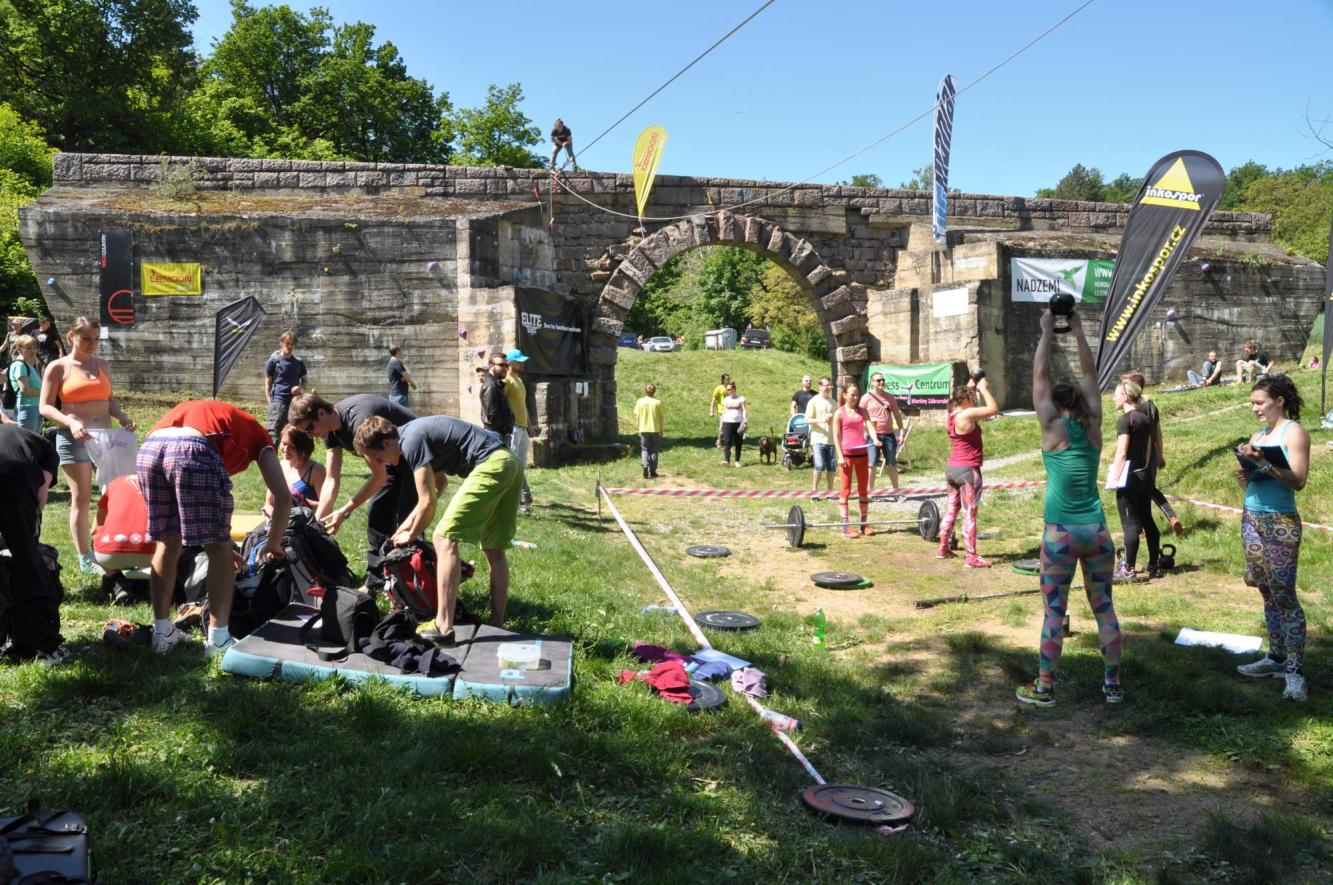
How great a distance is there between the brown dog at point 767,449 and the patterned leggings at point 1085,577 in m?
12.6

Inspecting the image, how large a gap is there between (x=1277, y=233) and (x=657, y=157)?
41599mm

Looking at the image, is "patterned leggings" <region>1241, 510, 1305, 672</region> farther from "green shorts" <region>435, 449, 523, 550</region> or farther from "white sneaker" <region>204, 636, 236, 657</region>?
"white sneaker" <region>204, 636, 236, 657</region>

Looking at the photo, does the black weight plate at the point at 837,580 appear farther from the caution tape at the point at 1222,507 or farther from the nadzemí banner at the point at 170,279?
the nadzemí banner at the point at 170,279

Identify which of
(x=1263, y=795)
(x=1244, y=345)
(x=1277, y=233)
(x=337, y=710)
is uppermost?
(x=1277, y=233)

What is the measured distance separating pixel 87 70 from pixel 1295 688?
35934 millimetres

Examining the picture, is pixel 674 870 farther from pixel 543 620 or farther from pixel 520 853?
pixel 543 620

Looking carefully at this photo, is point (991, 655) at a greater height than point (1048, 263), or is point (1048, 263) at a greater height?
point (1048, 263)

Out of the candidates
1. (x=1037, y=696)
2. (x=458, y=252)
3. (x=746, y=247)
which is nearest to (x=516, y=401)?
(x=458, y=252)

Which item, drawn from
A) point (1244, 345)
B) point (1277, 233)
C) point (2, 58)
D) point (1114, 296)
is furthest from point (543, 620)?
point (1277, 233)

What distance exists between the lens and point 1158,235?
38.3ft

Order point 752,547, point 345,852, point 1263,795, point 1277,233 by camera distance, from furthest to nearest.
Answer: point 1277,233 < point 752,547 < point 1263,795 < point 345,852

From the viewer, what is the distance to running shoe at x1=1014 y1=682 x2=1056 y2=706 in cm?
549

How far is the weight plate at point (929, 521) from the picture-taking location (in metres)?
10.6

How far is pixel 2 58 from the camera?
3038 centimetres
